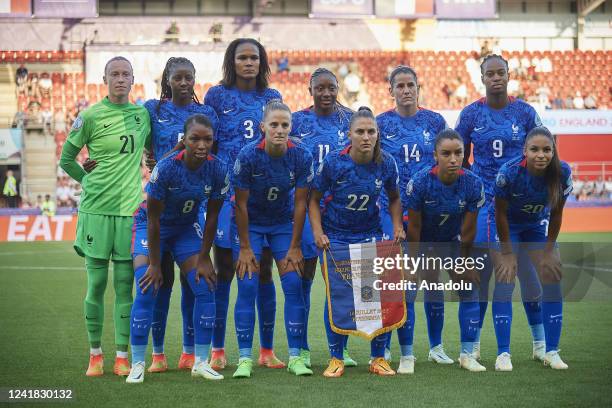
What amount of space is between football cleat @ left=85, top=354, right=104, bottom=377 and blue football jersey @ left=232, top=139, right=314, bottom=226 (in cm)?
165

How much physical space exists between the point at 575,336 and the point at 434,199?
2523 mm

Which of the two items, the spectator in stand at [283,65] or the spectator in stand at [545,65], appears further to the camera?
the spectator in stand at [545,65]

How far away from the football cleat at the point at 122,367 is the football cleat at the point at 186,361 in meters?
0.54

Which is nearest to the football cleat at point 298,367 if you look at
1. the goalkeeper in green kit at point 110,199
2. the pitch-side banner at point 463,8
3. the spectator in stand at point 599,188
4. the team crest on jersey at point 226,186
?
the goalkeeper in green kit at point 110,199

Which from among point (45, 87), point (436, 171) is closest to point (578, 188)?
point (45, 87)

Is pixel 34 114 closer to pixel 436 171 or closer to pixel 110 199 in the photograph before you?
pixel 110 199

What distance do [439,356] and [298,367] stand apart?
1.28 metres

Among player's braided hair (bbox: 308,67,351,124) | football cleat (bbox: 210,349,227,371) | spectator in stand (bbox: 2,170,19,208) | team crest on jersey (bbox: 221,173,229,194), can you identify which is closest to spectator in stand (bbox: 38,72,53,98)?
spectator in stand (bbox: 2,170,19,208)

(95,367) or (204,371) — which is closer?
(204,371)

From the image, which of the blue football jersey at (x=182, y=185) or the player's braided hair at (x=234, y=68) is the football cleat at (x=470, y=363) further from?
the player's braided hair at (x=234, y=68)

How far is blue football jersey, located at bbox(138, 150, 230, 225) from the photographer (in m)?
6.45

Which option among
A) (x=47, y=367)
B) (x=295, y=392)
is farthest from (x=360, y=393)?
(x=47, y=367)

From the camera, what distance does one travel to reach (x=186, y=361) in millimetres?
7172

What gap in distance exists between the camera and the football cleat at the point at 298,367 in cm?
666
